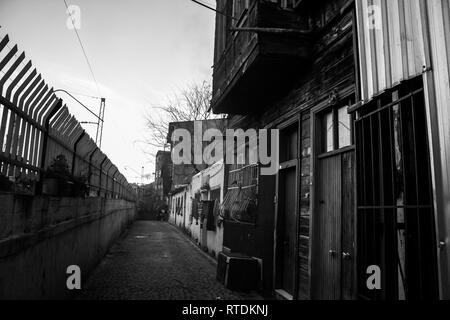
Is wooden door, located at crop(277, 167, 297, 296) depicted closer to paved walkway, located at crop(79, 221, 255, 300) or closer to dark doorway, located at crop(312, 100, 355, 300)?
paved walkway, located at crop(79, 221, 255, 300)

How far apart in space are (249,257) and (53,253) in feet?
13.0

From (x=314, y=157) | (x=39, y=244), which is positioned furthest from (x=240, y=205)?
(x=39, y=244)

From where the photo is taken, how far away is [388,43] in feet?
10.6

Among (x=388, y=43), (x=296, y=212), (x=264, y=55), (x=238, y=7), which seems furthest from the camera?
(x=238, y=7)

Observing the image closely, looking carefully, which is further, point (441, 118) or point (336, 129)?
point (336, 129)

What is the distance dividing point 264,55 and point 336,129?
1694mm

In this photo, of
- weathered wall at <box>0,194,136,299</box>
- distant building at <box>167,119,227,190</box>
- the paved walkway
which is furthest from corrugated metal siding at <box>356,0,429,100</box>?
distant building at <box>167,119,227,190</box>

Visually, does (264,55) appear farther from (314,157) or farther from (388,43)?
(388,43)

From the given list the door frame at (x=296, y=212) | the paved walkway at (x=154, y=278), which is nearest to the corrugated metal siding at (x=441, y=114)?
the door frame at (x=296, y=212)

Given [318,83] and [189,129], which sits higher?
[189,129]

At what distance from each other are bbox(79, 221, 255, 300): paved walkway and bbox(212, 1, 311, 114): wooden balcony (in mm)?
4188

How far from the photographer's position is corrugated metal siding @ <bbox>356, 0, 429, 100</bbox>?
288 cm
